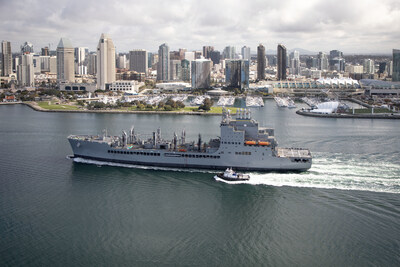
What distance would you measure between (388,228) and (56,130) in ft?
54.5

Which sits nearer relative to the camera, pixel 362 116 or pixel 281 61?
pixel 362 116

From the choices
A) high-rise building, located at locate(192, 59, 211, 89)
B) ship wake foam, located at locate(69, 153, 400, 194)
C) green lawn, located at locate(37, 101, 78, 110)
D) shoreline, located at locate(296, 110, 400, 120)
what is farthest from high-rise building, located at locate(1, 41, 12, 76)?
ship wake foam, located at locate(69, 153, 400, 194)

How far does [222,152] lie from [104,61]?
1469 inches

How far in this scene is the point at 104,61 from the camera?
48094 mm

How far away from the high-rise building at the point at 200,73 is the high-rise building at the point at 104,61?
32.7ft

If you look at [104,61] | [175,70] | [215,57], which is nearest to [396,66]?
[175,70]

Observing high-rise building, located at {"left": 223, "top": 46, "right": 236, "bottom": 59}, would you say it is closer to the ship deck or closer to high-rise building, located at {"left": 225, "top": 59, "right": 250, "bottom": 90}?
high-rise building, located at {"left": 225, "top": 59, "right": 250, "bottom": 90}

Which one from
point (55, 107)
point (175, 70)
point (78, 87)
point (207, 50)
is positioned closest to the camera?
point (55, 107)

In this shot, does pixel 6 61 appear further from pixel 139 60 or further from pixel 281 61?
pixel 281 61

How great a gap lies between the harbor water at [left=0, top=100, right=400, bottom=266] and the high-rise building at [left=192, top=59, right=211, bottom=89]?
37342 mm

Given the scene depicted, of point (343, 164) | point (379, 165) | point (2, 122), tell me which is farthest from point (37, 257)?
point (2, 122)

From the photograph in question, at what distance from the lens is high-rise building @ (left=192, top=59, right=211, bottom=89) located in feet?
173

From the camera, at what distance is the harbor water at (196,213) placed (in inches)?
331

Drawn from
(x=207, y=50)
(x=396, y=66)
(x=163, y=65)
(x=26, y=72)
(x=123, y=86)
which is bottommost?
(x=123, y=86)
